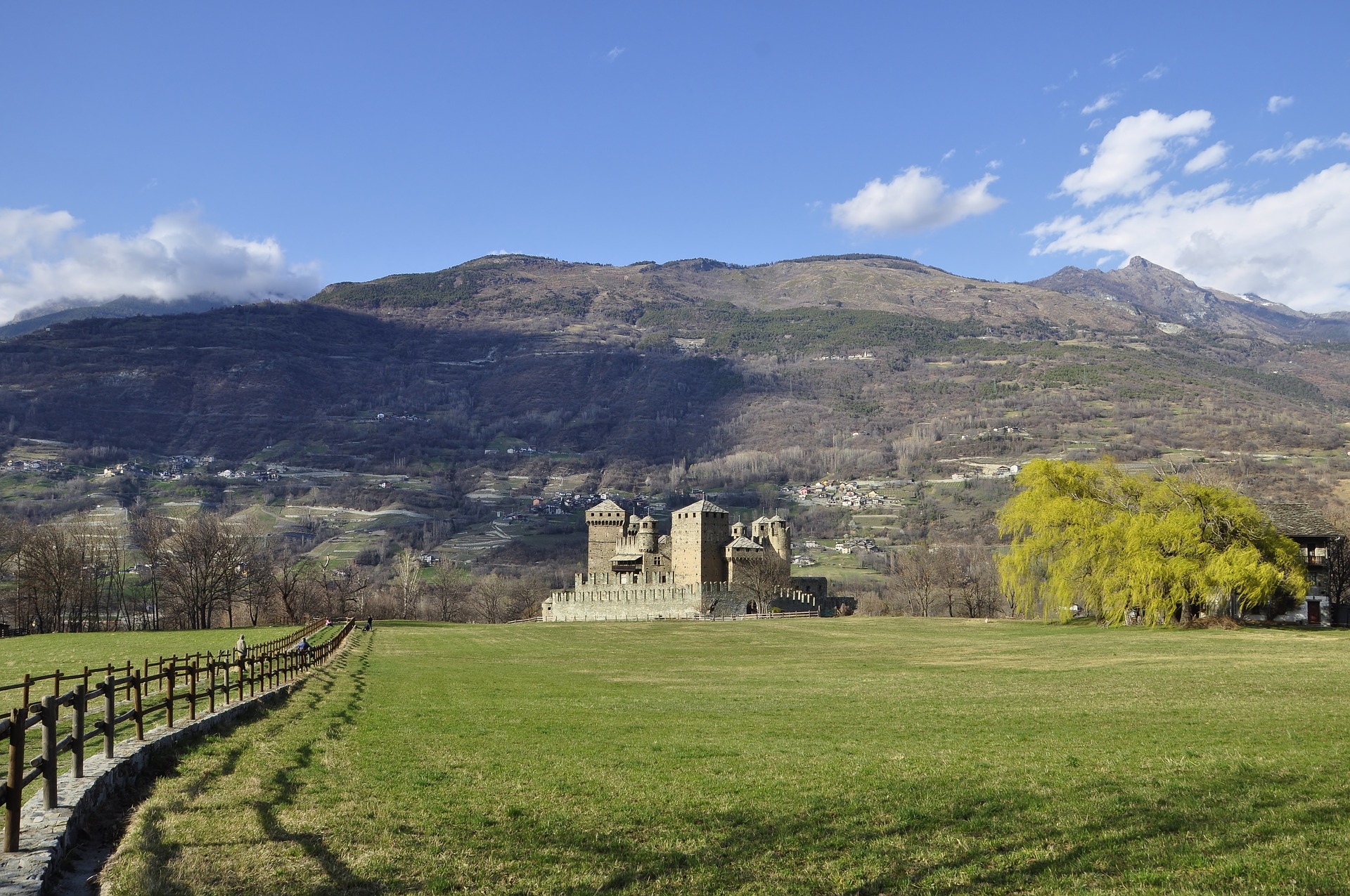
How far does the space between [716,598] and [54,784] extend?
8627 cm

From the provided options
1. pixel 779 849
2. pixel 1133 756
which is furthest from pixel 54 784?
pixel 1133 756

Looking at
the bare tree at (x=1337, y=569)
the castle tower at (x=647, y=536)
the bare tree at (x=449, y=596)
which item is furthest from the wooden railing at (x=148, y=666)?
the bare tree at (x=1337, y=569)

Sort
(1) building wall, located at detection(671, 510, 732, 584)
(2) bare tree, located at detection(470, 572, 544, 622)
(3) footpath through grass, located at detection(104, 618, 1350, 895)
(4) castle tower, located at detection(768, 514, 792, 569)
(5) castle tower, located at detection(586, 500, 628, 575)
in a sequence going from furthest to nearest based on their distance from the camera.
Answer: (2) bare tree, located at detection(470, 572, 544, 622)
(5) castle tower, located at detection(586, 500, 628, 575)
(4) castle tower, located at detection(768, 514, 792, 569)
(1) building wall, located at detection(671, 510, 732, 584)
(3) footpath through grass, located at detection(104, 618, 1350, 895)

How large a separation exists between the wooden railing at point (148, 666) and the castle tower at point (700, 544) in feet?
152

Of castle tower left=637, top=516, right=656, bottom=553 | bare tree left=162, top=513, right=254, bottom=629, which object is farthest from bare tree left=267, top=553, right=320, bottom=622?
castle tower left=637, top=516, right=656, bottom=553

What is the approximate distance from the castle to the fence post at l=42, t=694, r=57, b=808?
3334 inches

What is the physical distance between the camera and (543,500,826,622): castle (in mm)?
96125

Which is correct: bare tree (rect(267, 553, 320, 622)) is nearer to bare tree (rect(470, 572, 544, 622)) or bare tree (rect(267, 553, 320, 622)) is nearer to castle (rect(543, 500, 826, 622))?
bare tree (rect(470, 572, 544, 622))

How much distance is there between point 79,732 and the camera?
38.2 ft

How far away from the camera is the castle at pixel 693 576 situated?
9612 centimetres

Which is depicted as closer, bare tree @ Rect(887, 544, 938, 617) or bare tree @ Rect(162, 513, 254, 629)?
bare tree @ Rect(162, 513, 254, 629)

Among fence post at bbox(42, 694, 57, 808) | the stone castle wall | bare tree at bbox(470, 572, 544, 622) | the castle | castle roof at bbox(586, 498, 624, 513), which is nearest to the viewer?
fence post at bbox(42, 694, 57, 808)

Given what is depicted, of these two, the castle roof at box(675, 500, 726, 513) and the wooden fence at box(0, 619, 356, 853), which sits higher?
the castle roof at box(675, 500, 726, 513)

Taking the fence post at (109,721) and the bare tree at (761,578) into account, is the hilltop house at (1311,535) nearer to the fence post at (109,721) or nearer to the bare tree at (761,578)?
the bare tree at (761,578)
